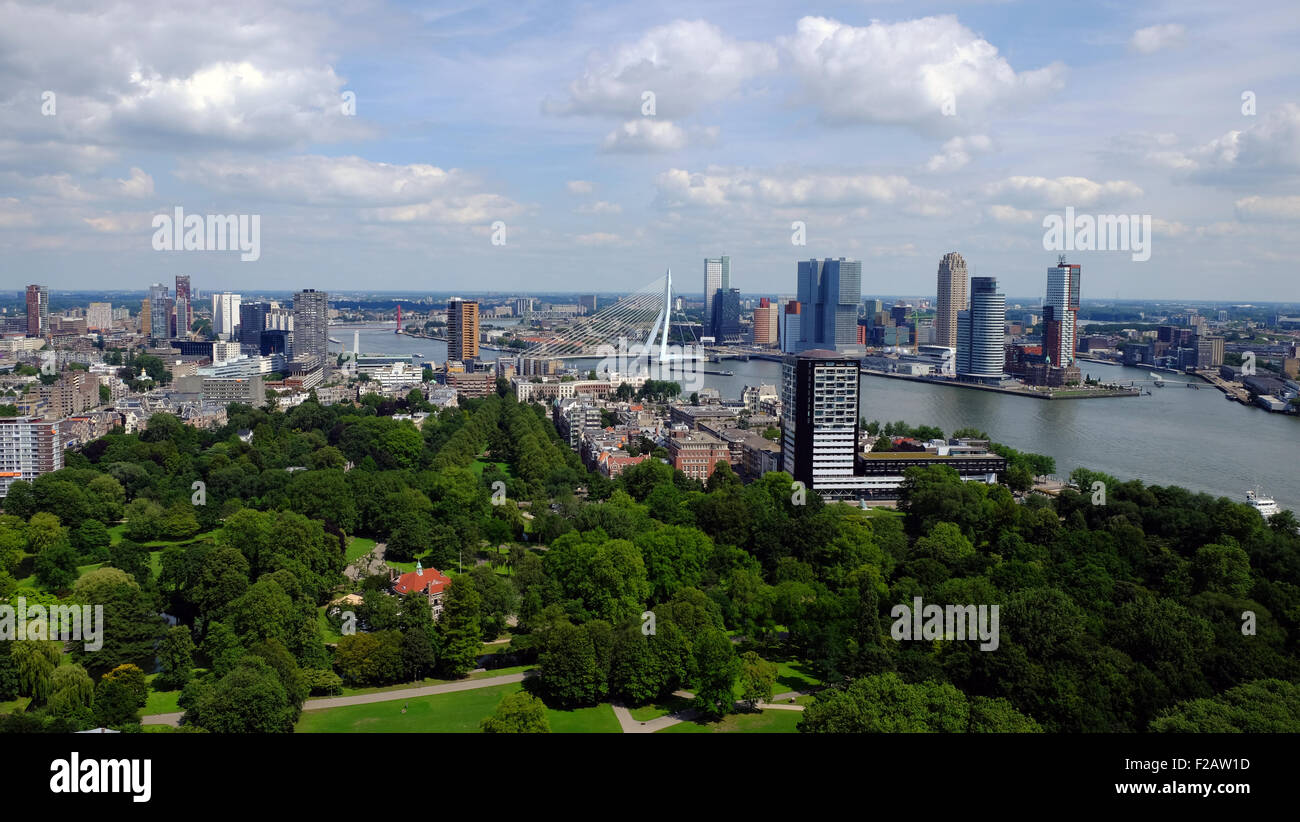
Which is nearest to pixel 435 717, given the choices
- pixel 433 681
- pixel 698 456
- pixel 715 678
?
→ pixel 433 681

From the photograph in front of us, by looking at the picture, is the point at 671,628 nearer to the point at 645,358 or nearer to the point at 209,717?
the point at 209,717

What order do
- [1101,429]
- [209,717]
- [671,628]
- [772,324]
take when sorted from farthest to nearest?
[772,324], [1101,429], [671,628], [209,717]

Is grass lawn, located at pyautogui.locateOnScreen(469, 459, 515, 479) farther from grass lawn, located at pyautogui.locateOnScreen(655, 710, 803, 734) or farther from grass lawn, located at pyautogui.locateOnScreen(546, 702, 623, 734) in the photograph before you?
grass lawn, located at pyautogui.locateOnScreen(655, 710, 803, 734)

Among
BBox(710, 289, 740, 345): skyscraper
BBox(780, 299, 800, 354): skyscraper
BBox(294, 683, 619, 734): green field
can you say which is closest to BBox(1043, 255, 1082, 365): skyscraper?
BBox(780, 299, 800, 354): skyscraper

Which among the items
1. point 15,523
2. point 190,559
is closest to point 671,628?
point 190,559

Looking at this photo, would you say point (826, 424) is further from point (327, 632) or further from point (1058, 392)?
point (1058, 392)

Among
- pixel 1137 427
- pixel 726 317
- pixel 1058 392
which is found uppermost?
pixel 726 317

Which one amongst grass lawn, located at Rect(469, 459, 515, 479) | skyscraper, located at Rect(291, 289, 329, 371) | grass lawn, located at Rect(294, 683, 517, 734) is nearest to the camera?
grass lawn, located at Rect(294, 683, 517, 734)
